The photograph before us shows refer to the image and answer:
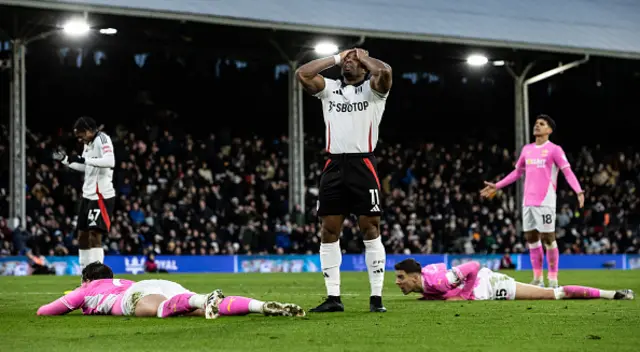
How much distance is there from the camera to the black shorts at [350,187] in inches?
381

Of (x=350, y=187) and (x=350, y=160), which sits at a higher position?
(x=350, y=160)

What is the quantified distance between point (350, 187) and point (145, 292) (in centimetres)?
212

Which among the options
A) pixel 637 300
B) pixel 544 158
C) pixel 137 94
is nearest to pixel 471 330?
pixel 637 300

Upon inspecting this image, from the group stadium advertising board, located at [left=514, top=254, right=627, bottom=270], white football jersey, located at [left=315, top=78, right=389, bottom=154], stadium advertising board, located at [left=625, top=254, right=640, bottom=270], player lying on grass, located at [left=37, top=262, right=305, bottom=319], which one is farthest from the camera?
stadium advertising board, located at [left=625, top=254, right=640, bottom=270]

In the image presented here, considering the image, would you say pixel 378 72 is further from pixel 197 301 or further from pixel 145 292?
pixel 145 292

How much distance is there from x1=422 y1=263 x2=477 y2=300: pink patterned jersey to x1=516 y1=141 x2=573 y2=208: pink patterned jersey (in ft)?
12.1

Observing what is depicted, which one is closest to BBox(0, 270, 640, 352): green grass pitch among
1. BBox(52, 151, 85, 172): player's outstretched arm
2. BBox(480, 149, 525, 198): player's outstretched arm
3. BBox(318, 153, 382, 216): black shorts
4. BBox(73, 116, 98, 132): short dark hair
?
BBox(318, 153, 382, 216): black shorts

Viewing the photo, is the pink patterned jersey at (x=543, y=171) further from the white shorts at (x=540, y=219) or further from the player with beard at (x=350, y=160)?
the player with beard at (x=350, y=160)

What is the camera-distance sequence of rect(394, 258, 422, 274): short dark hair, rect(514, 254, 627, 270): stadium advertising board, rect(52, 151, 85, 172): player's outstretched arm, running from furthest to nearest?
1. rect(514, 254, 627, 270): stadium advertising board
2. rect(52, 151, 85, 172): player's outstretched arm
3. rect(394, 258, 422, 274): short dark hair

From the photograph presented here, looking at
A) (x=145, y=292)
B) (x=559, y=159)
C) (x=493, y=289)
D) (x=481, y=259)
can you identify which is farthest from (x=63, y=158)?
(x=481, y=259)

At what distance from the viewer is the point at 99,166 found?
1387 cm

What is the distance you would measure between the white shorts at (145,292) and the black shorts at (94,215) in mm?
5127

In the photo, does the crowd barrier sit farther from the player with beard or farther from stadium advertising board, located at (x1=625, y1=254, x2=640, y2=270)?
the player with beard

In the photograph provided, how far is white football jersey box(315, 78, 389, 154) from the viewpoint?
9.78 meters
